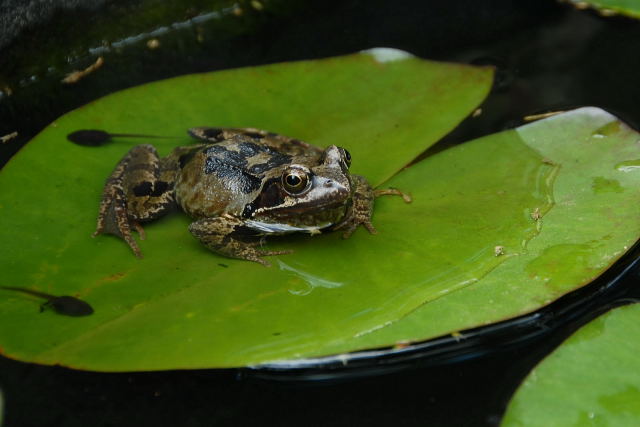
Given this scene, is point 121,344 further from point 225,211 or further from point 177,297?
point 225,211

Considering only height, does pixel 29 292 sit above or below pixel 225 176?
below

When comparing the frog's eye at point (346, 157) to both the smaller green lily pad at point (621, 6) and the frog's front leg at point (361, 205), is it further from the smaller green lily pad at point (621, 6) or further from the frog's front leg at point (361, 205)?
the smaller green lily pad at point (621, 6)

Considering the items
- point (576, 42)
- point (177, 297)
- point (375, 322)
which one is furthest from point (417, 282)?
point (576, 42)

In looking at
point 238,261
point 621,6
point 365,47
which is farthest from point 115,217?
point 621,6

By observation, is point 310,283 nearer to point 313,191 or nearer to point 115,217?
point 313,191

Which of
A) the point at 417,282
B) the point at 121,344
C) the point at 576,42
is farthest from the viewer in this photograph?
the point at 576,42

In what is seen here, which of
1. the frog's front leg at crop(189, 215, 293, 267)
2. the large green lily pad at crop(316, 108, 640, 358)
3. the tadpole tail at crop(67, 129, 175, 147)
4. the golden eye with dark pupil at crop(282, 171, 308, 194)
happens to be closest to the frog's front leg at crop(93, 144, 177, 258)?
the tadpole tail at crop(67, 129, 175, 147)
